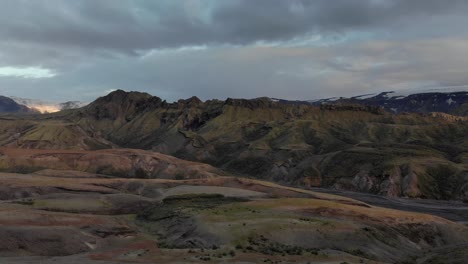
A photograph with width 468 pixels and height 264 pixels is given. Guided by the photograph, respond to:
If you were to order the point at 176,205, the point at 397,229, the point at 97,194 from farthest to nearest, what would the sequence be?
the point at 97,194, the point at 176,205, the point at 397,229

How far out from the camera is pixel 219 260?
54375 millimetres

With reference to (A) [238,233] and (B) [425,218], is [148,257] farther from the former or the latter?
(B) [425,218]

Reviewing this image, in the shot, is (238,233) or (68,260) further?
(238,233)

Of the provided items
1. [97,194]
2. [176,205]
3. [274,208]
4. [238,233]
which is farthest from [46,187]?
[238,233]

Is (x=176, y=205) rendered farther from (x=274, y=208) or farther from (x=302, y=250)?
(x=302, y=250)

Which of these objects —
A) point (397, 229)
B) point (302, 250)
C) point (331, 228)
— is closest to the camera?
point (302, 250)

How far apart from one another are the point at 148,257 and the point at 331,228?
28102 millimetres

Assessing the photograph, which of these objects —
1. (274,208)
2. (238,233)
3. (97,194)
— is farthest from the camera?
(97,194)

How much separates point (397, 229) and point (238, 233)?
98.7 ft

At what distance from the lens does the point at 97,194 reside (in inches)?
4616

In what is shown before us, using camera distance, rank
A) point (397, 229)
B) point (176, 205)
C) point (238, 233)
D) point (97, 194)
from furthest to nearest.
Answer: point (97, 194)
point (176, 205)
point (397, 229)
point (238, 233)

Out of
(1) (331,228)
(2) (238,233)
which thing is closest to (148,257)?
(2) (238,233)

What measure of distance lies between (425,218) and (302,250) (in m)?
38.3

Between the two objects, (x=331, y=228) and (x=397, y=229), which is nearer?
(x=331, y=228)
